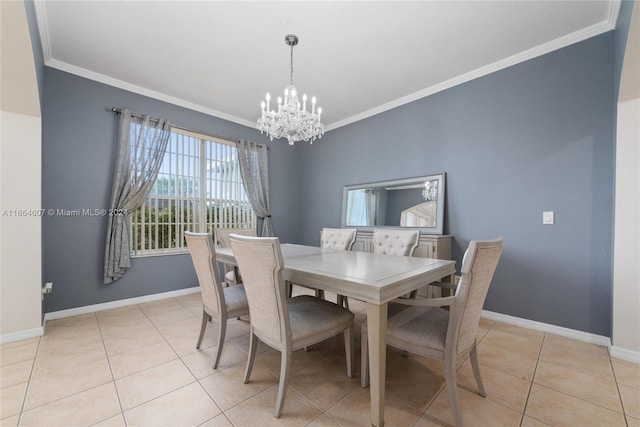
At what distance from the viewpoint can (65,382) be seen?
1627mm

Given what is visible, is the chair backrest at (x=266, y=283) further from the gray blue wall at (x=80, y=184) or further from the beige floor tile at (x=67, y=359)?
the gray blue wall at (x=80, y=184)

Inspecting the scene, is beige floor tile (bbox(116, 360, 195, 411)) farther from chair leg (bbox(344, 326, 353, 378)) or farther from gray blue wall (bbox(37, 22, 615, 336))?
gray blue wall (bbox(37, 22, 615, 336))

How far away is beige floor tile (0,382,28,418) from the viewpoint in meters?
1.37

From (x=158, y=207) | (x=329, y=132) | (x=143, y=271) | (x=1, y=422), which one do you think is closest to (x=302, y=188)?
(x=329, y=132)

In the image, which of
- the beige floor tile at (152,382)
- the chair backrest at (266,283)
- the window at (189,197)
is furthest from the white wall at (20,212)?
the chair backrest at (266,283)

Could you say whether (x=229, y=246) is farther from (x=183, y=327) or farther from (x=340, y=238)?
(x=340, y=238)

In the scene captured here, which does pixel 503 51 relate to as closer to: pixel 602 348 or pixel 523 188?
pixel 523 188

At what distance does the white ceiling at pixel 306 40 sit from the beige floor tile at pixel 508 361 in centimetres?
273

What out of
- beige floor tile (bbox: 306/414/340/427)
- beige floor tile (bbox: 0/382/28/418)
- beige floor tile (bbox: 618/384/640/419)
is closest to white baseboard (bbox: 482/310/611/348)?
beige floor tile (bbox: 618/384/640/419)

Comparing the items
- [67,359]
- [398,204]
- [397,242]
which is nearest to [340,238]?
[397,242]

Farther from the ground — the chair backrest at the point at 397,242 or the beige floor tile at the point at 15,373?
the chair backrest at the point at 397,242

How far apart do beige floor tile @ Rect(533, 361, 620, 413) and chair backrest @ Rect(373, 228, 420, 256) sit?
1258 mm

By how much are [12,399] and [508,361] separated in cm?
322

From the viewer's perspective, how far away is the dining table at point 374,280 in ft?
4.10
